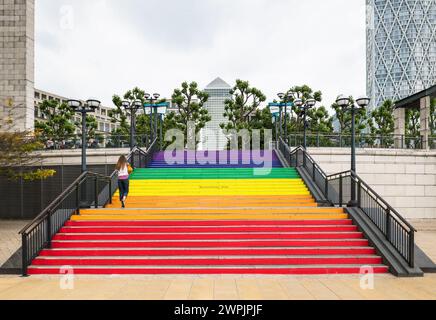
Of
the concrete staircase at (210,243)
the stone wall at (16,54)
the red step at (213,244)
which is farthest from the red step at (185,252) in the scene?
the stone wall at (16,54)

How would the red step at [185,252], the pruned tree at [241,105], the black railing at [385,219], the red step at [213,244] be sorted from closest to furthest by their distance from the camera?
the black railing at [385,219], the red step at [185,252], the red step at [213,244], the pruned tree at [241,105]

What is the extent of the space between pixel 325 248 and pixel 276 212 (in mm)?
2206

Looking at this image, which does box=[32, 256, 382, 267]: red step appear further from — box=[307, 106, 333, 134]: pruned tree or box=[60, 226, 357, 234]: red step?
box=[307, 106, 333, 134]: pruned tree

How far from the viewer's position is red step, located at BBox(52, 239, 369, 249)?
965cm

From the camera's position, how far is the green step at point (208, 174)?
17.1 meters

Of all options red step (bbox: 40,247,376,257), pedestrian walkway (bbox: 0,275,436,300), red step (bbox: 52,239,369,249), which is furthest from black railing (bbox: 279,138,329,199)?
pedestrian walkway (bbox: 0,275,436,300)

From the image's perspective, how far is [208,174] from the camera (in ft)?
57.8

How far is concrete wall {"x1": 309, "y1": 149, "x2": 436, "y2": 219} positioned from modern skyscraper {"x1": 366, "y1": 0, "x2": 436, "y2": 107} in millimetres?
146892

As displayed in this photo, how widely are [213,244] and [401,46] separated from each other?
6678 inches

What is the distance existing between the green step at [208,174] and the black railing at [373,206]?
115cm

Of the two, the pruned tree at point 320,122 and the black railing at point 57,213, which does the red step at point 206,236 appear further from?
the pruned tree at point 320,122

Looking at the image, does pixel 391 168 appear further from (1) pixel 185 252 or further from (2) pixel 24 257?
(2) pixel 24 257
